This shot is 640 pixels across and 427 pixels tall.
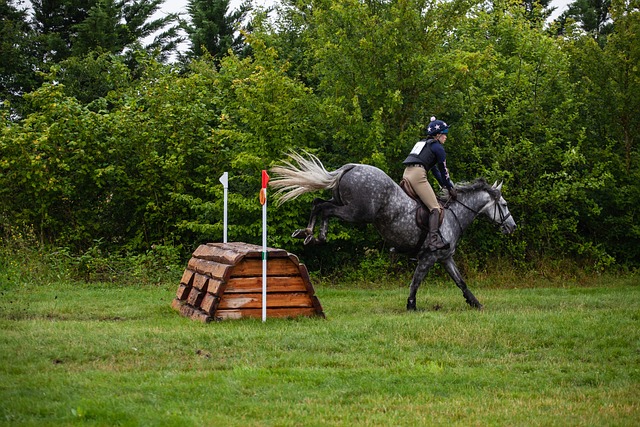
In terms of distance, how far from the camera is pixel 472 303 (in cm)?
1448

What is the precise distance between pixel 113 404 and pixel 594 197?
53.9 feet

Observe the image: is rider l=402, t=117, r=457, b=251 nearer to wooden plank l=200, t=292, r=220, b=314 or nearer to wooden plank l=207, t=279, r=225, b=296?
wooden plank l=207, t=279, r=225, b=296

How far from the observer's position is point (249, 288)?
12688 millimetres

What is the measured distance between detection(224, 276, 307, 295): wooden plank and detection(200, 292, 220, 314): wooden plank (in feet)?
0.76

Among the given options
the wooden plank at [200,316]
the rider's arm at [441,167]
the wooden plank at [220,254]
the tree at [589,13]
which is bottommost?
the wooden plank at [200,316]

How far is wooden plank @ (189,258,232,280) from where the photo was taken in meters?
12.4

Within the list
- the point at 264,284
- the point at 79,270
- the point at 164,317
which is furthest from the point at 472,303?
the point at 79,270

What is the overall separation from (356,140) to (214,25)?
18.5 metres

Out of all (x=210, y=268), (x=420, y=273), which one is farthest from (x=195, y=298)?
(x=420, y=273)

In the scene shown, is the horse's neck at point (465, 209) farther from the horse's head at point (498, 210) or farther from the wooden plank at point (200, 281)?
the wooden plank at point (200, 281)

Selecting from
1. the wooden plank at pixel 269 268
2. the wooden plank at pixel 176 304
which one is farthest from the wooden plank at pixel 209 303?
the wooden plank at pixel 176 304

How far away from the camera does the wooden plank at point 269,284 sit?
12.6 meters

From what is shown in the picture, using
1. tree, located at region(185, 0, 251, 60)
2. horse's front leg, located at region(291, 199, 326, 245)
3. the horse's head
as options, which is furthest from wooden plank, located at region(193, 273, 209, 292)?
tree, located at region(185, 0, 251, 60)

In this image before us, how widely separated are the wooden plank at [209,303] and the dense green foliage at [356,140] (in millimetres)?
6295
